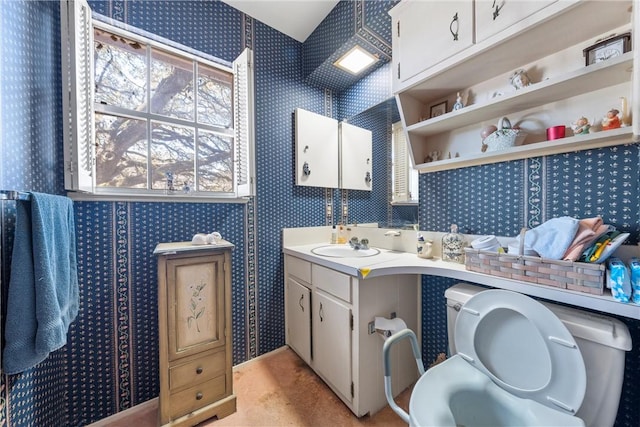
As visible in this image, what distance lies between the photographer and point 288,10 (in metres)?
1.81

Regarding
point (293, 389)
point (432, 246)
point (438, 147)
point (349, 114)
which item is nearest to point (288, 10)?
point (349, 114)

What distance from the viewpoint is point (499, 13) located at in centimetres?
105

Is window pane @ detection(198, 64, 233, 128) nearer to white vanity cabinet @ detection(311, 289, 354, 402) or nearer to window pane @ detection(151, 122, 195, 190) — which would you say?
window pane @ detection(151, 122, 195, 190)

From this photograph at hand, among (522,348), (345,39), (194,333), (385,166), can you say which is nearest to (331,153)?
(385,166)

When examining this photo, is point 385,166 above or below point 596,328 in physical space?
above

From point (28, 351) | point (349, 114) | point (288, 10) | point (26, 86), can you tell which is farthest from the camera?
point (349, 114)

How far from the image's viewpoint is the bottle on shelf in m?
1.36

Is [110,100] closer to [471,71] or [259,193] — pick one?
[259,193]

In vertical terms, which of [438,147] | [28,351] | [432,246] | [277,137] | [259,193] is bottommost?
[28,351]

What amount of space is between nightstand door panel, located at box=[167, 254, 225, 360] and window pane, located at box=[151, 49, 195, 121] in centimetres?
107

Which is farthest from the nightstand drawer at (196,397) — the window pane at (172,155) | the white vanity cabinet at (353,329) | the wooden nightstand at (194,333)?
the window pane at (172,155)

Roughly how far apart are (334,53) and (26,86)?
170 centimetres

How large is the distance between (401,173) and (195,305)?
1.60 metres

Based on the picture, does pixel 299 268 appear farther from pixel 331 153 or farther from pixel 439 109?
pixel 439 109
